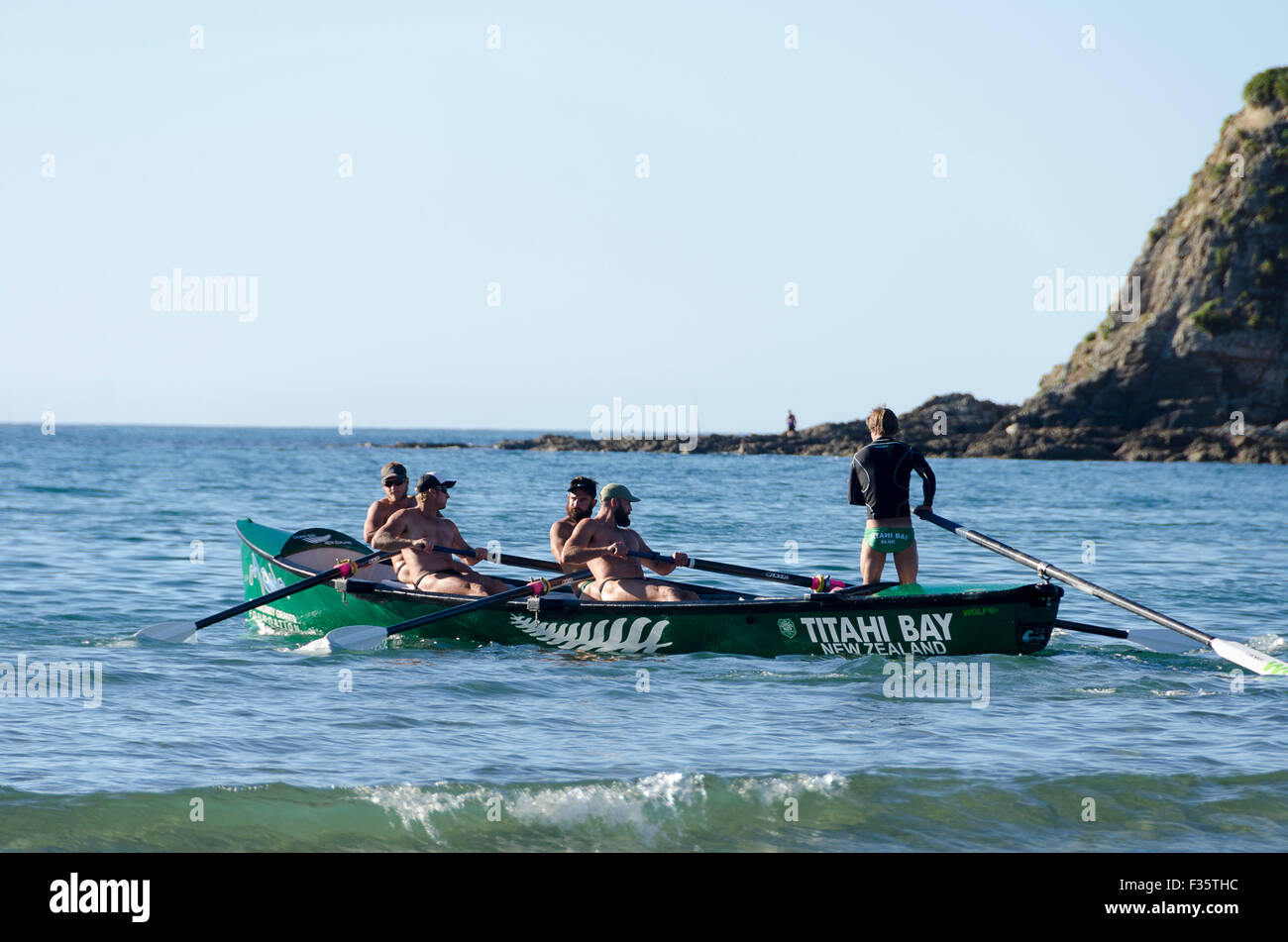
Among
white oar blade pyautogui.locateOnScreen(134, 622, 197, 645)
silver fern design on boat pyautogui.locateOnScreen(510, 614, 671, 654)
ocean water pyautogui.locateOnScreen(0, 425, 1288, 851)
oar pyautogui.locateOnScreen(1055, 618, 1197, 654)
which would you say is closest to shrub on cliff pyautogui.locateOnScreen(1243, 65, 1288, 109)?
ocean water pyautogui.locateOnScreen(0, 425, 1288, 851)

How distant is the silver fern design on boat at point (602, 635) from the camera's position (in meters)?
11.4

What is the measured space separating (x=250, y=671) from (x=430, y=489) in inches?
103

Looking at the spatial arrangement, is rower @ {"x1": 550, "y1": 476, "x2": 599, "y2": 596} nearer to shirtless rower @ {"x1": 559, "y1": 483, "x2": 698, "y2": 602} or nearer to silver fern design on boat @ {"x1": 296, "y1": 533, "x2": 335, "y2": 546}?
shirtless rower @ {"x1": 559, "y1": 483, "x2": 698, "y2": 602}

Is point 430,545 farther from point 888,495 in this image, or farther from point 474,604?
point 888,495

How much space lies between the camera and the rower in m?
11.7

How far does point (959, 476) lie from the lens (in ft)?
177

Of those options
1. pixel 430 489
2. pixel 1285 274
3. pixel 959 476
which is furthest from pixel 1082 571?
pixel 1285 274

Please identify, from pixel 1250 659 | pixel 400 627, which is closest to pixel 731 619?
pixel 400 627

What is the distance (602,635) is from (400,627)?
1.86 metres

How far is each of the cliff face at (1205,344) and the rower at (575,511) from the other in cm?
5656

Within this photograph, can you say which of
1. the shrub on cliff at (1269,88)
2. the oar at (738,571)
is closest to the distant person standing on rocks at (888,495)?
the oar at (738,571)

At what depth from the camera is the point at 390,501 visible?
1298cm

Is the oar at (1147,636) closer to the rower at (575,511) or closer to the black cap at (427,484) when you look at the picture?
the rower at (575,511)
